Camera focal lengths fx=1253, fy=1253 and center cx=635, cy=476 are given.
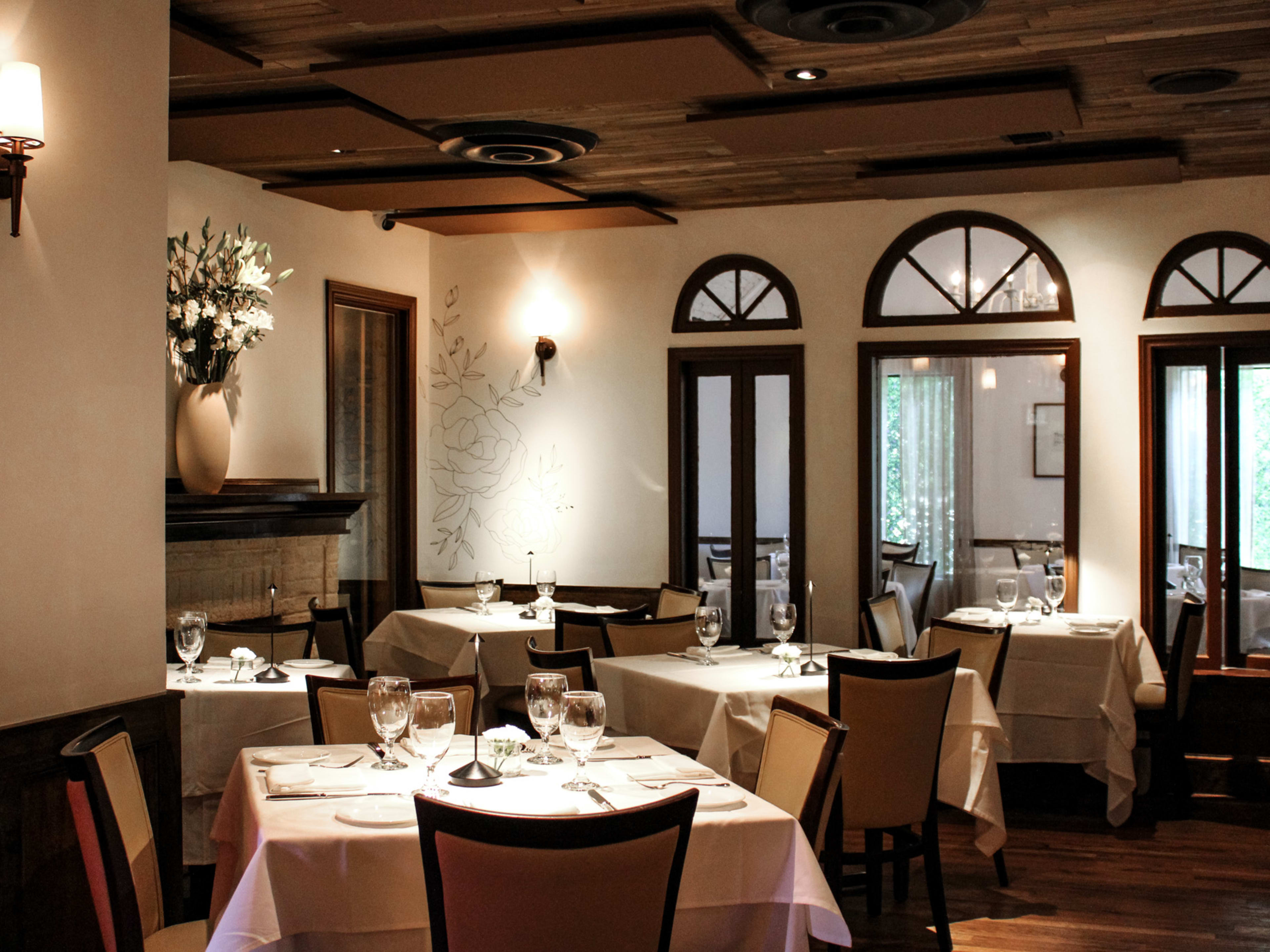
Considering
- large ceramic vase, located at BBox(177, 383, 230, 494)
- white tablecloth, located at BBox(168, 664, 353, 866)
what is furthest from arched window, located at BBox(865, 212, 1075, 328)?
white tablecloth, located at BBox(168, 664, 353, 866)

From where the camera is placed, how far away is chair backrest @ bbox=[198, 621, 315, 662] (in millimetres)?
5324

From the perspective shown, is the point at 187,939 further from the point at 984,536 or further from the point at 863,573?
the point at 984,536

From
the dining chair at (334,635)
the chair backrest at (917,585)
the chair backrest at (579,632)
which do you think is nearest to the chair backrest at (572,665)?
the chair backrest at (579,632)

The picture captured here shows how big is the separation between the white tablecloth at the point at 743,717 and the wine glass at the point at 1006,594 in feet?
4.76

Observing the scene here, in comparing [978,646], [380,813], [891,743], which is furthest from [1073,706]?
[380,813]

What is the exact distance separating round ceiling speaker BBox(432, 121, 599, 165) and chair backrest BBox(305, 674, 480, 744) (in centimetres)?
320

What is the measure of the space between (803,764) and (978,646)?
2.38m

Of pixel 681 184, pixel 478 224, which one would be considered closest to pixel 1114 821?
pixel 681 184

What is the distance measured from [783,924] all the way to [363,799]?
0.94 m

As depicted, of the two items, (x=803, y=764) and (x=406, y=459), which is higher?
(x=406, y=459)

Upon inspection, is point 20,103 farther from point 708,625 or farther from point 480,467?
point 480,467

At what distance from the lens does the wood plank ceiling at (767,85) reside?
4488mm

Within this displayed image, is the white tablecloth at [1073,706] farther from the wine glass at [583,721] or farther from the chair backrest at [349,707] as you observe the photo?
the wine glass at [583,721]

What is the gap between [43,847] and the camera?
323 cm
